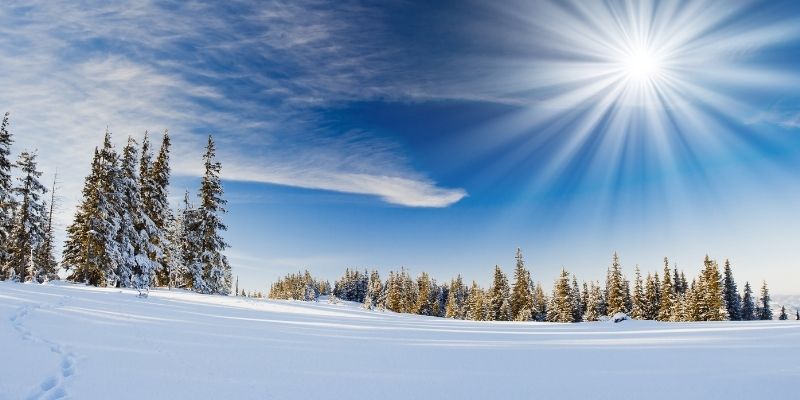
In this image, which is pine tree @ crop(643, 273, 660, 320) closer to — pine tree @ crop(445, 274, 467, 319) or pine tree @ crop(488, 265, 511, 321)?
pine tree @ crop(488, 265, 511, 321)

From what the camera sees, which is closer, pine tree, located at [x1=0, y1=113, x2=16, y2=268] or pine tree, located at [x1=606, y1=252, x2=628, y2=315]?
pine tree, located at [x1=0, y1=113, x2=16, y2=268]

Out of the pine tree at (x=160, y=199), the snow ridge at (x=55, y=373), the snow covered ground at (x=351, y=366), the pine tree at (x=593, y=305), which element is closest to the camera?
the snow ridge at (x=55, y=373)

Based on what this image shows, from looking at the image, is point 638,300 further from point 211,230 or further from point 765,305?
point 211,230

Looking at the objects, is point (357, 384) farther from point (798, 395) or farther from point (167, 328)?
point (167, 328)

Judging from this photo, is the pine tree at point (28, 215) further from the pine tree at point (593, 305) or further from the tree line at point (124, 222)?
the pine tree at point (593, 305)

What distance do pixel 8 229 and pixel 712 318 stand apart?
232ft

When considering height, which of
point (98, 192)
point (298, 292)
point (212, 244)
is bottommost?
point (298, 292)

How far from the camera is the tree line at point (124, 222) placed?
3291 centimetres

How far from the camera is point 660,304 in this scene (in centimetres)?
6062

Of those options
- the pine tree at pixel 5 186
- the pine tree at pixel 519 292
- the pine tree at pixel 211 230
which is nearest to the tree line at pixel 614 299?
the pine tree at pixel 519 292

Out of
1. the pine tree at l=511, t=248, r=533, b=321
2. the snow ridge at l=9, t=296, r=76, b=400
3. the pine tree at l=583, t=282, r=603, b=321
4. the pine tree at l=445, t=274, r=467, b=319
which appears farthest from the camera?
the pine tree at l=445, t=274, r=467, b=319

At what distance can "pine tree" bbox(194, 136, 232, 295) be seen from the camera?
35203 millimetres

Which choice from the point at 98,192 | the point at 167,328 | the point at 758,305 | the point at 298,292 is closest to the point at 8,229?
the point at 98,192

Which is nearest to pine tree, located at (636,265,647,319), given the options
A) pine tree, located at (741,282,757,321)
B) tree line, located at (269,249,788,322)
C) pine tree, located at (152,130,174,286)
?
tree line, located at (269,249,788,322)
